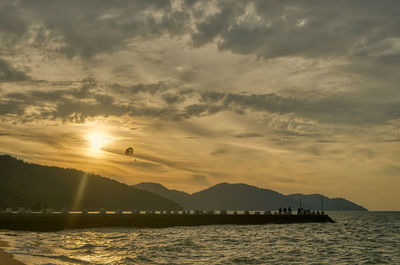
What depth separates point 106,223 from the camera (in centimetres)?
8306

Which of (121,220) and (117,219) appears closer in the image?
(117,219)

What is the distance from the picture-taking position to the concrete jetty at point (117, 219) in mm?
74125

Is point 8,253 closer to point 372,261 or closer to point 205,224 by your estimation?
point 372,261

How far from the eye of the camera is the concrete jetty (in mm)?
74125

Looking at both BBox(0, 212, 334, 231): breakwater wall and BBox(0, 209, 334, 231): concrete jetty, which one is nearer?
BBox(0, 212, 334, 231): breakwater wall

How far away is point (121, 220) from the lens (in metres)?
85.8

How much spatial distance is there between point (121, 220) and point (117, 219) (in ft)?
3.14

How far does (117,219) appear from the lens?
85.2 metres

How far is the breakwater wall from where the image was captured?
7400cm

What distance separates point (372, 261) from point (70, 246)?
33.1 m

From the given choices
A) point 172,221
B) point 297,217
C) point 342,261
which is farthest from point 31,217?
point 297,217

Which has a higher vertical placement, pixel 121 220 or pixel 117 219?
pixel 117 219

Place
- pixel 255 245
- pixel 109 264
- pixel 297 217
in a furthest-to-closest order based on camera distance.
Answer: pixel 297 217 < pixel 255 245 < pixel 109 264

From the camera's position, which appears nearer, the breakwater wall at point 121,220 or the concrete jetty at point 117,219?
the breakwater wall at point 121,220
